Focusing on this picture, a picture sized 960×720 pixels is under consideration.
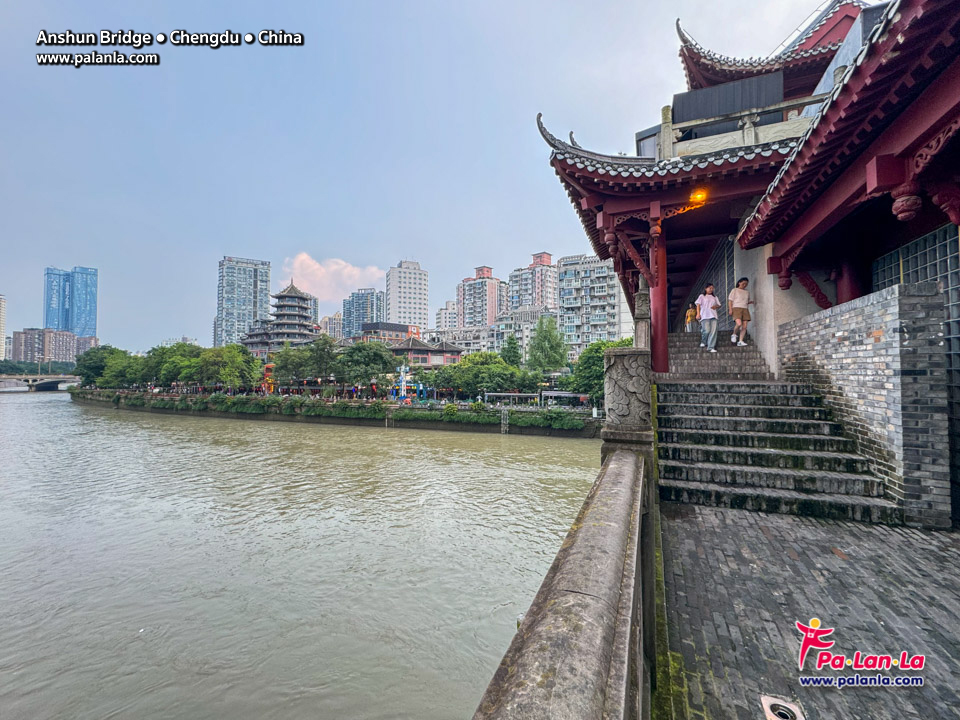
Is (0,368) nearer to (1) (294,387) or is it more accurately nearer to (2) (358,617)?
(1) (294,387)

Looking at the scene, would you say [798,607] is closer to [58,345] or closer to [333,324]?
[333,324]

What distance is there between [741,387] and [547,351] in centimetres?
3685

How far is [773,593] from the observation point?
2.68 m

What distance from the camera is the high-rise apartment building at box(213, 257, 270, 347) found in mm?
129875

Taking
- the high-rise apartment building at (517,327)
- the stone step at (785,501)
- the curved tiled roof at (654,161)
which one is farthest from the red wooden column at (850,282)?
the high-rise apartment building at (517,327)

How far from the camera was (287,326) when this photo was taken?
199 ft

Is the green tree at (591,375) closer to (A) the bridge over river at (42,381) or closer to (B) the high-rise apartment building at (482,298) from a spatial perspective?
(B) the high-rise apartment building at (482,298)

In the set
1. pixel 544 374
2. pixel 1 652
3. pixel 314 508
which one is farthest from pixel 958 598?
pixel 544 374

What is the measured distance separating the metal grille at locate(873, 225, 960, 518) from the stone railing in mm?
3882

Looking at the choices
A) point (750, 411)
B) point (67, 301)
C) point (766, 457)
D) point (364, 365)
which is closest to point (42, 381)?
point (364, 365)

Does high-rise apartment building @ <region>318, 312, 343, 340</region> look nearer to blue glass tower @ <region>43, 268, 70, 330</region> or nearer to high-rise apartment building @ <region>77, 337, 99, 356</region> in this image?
high-rise apartment building @ <region>77, 337, 99, 356</region>

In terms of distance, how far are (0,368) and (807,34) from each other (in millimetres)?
123808

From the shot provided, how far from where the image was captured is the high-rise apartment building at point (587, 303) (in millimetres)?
56656

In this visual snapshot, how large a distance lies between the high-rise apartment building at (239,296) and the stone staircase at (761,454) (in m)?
142
